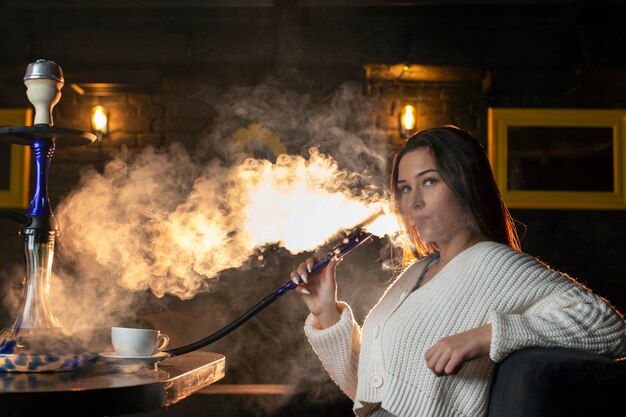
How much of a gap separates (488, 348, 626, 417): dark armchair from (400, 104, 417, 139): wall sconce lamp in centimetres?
345

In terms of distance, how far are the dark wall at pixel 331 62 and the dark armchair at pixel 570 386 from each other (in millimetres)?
3253

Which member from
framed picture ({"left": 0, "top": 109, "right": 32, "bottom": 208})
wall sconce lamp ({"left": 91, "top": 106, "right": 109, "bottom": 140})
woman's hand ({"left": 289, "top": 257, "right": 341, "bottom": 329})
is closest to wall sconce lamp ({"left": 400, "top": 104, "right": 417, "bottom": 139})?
wall sconce lamp ({"left": 91, "top": 106, "right": 109, "bottom": 140})

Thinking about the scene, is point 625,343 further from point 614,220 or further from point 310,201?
point 614,220

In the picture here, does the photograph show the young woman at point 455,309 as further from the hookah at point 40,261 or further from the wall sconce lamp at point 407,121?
the wall sconce lamp at point 407,121

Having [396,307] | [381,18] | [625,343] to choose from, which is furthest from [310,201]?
[381,18]

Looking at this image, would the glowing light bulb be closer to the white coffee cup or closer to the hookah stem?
the hookah stem

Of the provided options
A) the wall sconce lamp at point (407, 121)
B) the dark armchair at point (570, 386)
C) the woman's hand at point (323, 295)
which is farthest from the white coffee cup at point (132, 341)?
the wall sconce lamp at point (407, 121)

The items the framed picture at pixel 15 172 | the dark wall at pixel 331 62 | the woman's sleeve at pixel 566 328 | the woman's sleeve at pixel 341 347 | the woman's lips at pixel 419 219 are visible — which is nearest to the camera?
the woman's sleeve at pixel 566 328

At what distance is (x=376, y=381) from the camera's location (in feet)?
5.49

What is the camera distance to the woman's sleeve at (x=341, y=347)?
192 cm

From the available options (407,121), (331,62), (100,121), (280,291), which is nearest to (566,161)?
(407,121)

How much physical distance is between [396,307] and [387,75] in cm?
317

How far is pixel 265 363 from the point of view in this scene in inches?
177

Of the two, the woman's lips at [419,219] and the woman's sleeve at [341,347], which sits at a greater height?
the woman's lips at [419,219]
